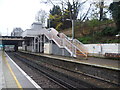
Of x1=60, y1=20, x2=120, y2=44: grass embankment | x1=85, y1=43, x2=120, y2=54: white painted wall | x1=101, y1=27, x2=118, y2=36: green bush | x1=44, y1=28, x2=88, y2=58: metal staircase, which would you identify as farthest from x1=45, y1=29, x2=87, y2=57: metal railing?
x1=101, y1=27, x2=118, y2=36: green bush

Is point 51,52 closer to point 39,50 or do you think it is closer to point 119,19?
point 39,50

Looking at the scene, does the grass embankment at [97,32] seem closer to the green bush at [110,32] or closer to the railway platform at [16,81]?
the green bush at [110,32]

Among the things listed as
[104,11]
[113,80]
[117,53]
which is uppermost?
[104,11]

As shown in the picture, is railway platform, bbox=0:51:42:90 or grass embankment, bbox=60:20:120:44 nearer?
railway platform, bbox=0:51:42:90

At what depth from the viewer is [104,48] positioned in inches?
663

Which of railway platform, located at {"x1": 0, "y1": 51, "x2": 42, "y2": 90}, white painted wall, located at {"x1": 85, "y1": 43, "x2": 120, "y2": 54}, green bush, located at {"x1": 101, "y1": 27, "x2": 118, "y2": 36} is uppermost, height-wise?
green bush, located at {"x1": 101, "y1": 27, "x2": 118, "y2": 36}

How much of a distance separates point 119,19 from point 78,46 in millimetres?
6780

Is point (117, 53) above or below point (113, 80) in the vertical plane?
above

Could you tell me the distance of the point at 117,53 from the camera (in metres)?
14.8

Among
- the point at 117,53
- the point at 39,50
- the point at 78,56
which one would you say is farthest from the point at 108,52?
the point at 39,50

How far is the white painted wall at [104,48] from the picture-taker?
49.9 feet

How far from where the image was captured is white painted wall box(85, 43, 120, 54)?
49.9 ft

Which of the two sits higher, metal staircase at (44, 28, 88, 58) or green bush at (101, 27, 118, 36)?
green bush at (101, 27, 118, 36)

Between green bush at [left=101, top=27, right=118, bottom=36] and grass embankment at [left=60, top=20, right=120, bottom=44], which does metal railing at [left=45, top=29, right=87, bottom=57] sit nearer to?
grass embankment at [left=60, top=20, right=120, bottom=44]
